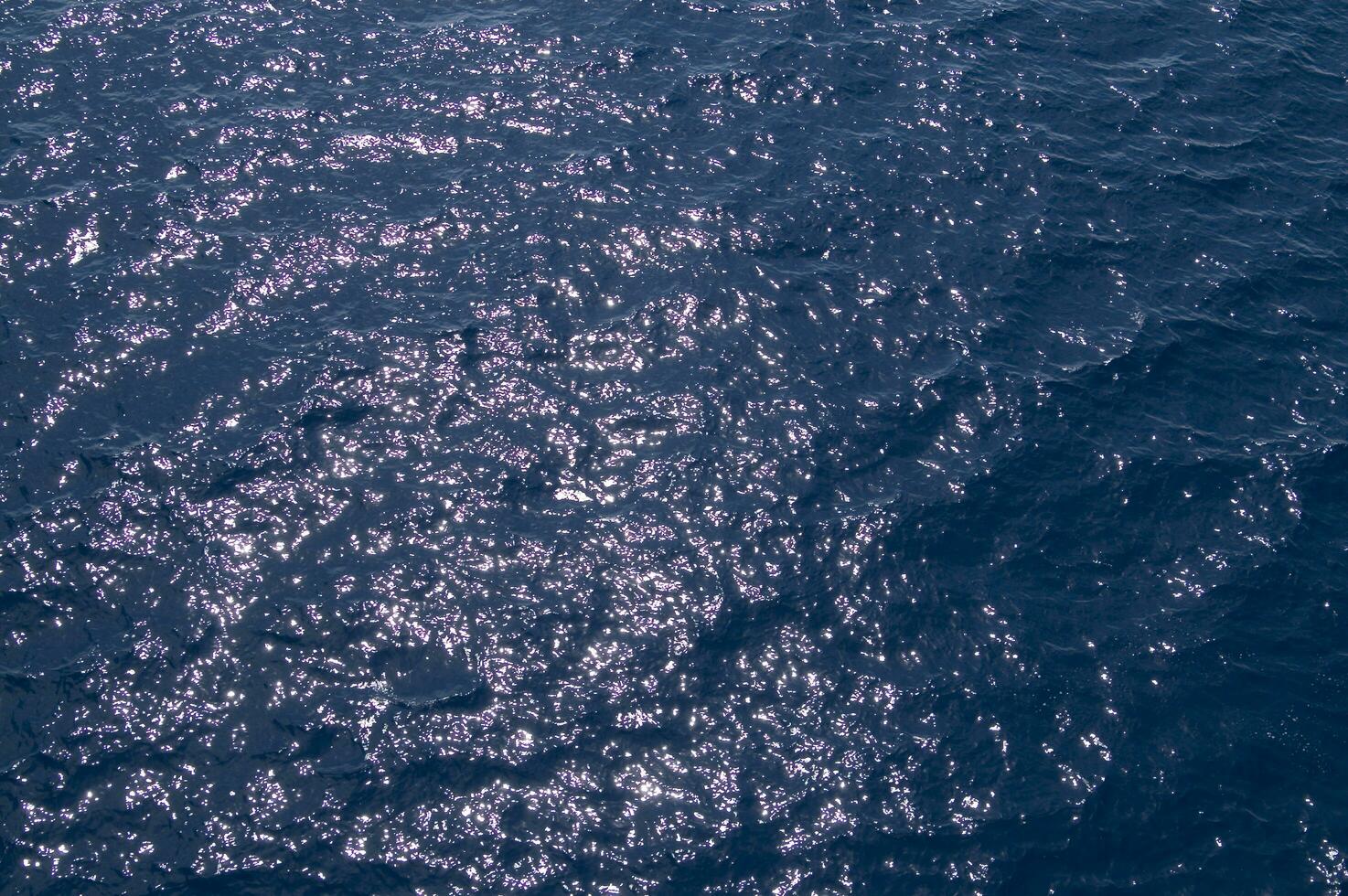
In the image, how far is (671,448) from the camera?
168 feet

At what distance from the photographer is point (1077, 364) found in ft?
180

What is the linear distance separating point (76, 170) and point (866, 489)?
49.7 m

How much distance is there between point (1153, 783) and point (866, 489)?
17.4m

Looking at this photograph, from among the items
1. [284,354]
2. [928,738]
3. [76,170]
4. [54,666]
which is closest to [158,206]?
[76,170]

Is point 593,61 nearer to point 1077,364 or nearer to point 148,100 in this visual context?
point 148,100

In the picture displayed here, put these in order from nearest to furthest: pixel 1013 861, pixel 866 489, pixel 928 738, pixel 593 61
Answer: pixel 1013 861
pixel 928 738
pixel 866 489
pixel 593 61

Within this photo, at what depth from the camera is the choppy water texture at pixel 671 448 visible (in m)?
40.1

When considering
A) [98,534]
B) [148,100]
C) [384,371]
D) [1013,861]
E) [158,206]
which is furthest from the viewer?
[148,100]

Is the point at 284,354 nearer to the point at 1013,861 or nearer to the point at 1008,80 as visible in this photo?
the point at 1013,861

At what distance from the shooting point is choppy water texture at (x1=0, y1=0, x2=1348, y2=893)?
131 feet

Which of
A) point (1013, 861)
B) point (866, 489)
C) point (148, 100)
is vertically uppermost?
point (148, 100)

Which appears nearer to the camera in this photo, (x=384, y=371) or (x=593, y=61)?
(x=384, y=371)

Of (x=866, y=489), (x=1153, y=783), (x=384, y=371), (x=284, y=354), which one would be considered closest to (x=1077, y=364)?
(x=866, y=489)

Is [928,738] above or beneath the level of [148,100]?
beneath
